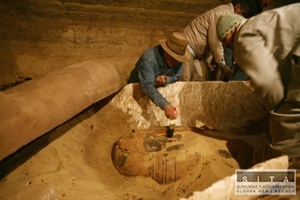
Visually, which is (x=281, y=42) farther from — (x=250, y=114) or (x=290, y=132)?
(x=250, y=114)

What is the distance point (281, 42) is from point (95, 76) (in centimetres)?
179

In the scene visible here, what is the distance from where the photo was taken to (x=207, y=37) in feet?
9.73

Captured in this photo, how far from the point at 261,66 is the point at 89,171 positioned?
69.1 inches

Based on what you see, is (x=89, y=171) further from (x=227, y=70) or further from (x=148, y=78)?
(x=227, y=70)

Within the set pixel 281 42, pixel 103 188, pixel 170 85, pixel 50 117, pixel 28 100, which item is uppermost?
pixel 281 42

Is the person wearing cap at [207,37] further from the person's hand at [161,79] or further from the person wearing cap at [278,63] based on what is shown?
the person wearing cap at [278,63]

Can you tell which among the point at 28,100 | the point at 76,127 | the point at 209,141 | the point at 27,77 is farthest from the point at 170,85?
the point at 27,77

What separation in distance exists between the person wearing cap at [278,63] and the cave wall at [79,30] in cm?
228

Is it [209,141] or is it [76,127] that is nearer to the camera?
[209,141]

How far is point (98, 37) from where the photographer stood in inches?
144

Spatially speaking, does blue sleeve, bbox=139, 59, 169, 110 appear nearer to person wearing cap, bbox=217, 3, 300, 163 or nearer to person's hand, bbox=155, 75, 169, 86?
person's hand, bbox=155, 75, 169, 86

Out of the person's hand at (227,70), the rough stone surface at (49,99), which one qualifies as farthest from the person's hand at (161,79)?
the person's hand at (227,70)

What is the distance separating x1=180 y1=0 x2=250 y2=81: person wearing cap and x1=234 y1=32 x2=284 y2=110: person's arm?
133 centimetres

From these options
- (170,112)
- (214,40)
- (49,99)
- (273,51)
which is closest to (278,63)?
(273,51)
